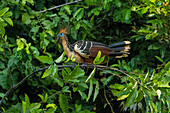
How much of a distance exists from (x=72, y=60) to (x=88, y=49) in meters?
0.51

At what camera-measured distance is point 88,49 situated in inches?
86.0

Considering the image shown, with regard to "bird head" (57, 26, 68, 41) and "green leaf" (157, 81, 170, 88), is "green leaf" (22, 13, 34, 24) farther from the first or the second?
"green leaf" (157, 81, 170, 88)

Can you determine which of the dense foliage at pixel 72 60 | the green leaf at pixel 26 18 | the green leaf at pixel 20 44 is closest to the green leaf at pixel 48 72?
the dense foliage at pixel 72 60

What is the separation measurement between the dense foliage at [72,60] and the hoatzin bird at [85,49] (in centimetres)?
13

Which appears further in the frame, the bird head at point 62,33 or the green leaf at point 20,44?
the bird head at point 62,33

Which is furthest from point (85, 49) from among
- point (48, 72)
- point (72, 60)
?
point (48, 72)

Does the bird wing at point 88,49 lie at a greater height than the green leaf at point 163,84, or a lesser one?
greater

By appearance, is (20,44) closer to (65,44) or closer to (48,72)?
(65,44)

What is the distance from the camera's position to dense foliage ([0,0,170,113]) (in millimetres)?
1727

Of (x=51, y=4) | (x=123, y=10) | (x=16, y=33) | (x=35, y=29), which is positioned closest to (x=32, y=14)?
(x=35, y=29)

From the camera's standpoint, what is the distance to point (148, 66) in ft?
8.90

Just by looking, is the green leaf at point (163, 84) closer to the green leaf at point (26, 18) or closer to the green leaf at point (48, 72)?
the green leaf at point (48, 72)

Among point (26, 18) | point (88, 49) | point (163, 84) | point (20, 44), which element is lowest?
point (163, 84)

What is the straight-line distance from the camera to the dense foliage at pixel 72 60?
173 cm
